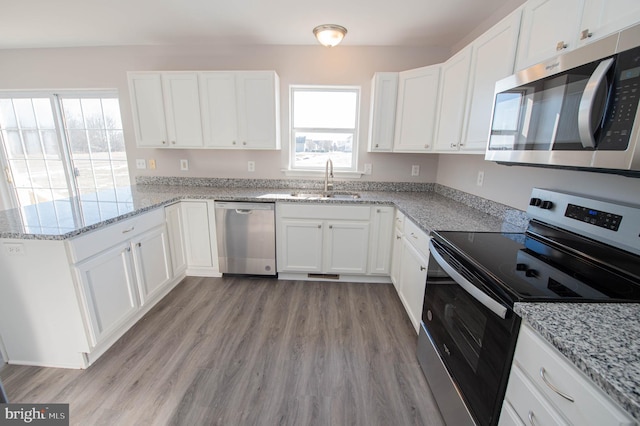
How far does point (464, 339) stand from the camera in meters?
1.18

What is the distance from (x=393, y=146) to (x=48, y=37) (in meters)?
3.83

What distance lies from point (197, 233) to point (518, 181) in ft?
9.51

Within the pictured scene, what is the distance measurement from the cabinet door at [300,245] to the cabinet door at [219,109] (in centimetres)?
113

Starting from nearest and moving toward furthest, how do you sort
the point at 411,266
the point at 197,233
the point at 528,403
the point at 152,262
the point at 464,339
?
→ the point at 528,403, the point at 464,339, the point at 411,266, the point at 152,262, the point at 197,233

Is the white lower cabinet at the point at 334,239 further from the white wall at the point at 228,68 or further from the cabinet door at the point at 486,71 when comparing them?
the cabinet door at the point at 486,71

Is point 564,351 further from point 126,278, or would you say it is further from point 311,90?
point 311,90

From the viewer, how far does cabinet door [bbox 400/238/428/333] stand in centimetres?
180

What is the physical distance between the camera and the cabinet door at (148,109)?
8.87 feet

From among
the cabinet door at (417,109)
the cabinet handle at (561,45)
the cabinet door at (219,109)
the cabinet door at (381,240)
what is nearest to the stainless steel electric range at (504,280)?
the cabinet handle at (561,45)

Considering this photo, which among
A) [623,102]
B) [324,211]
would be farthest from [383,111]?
[623,102]

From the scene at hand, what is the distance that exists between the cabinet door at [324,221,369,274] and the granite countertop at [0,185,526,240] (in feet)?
0.88

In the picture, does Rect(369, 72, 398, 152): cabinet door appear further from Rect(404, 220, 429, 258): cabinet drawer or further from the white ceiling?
Rect(404, 220, 429, 258): cabinet drawer

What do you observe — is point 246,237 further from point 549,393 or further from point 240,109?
point 549,393

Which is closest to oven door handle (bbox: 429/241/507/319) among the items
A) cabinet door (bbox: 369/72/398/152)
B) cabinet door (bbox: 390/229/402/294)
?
cabinet door (bbox: 390/229/402/294)
